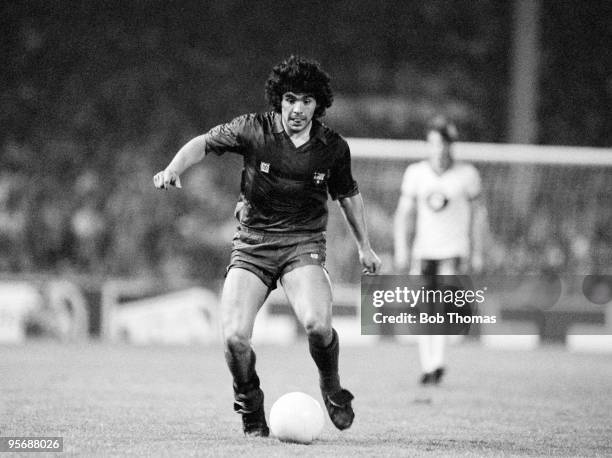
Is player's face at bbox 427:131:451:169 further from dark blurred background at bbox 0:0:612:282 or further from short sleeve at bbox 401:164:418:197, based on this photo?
dark blurred background at bbox 0:0:612:282

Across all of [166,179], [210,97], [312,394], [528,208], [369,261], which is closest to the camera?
[166,179]

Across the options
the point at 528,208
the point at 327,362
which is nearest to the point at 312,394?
the point at 327,362

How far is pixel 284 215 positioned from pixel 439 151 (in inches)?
170

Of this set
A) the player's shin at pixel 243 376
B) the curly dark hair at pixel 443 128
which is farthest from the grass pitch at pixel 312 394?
the curly dark hair at pixel 443 128

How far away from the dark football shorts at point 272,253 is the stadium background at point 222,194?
100cm

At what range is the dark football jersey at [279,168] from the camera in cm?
639

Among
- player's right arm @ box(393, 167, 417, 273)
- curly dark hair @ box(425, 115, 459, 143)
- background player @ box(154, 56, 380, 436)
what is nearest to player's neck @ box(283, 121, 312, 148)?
background player @ box(154, 56, 380, 436)

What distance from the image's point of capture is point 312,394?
364 inches

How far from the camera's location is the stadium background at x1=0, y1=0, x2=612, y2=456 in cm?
786

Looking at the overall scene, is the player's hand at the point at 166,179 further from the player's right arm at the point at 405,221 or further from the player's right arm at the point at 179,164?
the player's right arm at the point at 405,221

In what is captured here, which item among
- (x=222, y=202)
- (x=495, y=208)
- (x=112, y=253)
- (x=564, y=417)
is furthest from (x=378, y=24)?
(x=564, y=417)

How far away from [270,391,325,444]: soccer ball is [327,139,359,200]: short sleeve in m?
1.28

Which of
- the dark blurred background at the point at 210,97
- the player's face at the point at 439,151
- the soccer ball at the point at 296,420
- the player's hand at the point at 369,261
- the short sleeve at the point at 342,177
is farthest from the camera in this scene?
the dark blurred background at the point at 210,97

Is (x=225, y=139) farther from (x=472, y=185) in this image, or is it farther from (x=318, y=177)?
(x=472, y=185)
